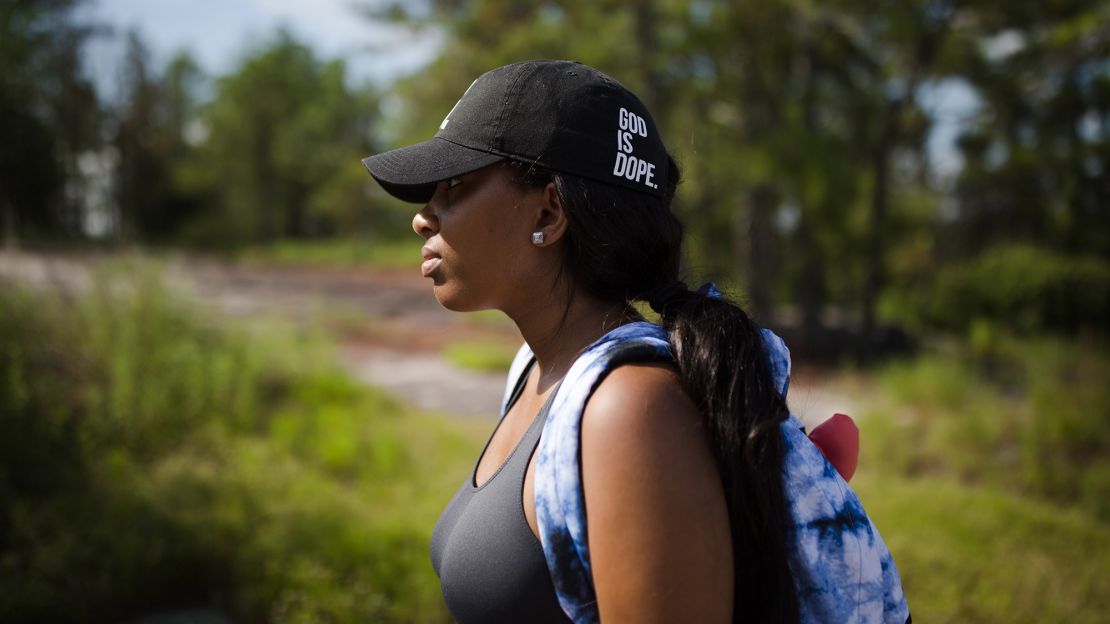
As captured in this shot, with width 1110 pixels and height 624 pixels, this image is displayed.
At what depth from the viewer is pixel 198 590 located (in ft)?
12.2

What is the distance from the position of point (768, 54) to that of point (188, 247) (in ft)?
108

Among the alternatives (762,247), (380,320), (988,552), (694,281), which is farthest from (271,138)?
(694,281)

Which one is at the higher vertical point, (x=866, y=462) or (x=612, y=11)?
(x=612, y=11)

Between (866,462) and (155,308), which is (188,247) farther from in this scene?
Result: (866,462)

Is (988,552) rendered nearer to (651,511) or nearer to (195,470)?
(651,511)

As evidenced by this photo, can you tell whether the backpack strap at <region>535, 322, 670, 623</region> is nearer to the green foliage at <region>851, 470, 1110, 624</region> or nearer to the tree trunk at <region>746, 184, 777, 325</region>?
the green foliage at <region>851, 470, 1110, 624</region>

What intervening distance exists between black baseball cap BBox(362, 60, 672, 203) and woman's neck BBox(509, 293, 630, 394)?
0.24m

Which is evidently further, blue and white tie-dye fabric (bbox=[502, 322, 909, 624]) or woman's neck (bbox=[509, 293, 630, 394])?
woman's neck (bbox=[509, 293, 630, 394])

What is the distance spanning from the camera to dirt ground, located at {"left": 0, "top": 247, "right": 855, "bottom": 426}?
7160 mm

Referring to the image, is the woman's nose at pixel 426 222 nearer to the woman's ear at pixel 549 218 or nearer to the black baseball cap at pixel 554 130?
the black baseball cap at pixel 554 130

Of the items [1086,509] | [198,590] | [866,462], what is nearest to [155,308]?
[198,590]

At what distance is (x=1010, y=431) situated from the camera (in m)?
7.14

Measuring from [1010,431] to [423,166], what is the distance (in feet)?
→ 23.8

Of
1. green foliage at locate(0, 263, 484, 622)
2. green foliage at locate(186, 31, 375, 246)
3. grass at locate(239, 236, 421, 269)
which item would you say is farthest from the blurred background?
green foliage at locate(186, 31, 375, 246)
